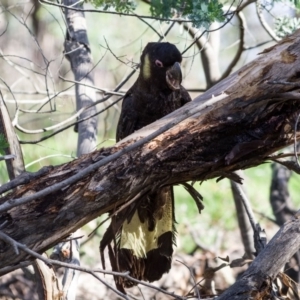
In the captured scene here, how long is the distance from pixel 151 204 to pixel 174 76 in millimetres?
601

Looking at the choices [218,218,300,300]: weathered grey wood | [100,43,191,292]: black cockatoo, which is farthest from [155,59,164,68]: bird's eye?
[218,218,300,300]: weathered grey wood

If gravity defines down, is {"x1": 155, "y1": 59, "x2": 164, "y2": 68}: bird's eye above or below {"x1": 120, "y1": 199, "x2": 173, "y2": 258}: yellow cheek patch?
above

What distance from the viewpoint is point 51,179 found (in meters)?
2.16

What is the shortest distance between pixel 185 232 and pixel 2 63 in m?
2.09

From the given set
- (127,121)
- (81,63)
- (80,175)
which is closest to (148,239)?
(127,121)

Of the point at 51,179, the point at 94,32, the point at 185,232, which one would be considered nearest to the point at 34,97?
the point at 94,32

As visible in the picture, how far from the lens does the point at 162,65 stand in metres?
2.96

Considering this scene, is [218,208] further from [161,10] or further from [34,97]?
[161,10]

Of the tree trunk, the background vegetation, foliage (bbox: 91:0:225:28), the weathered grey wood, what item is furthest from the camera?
the background vegetation

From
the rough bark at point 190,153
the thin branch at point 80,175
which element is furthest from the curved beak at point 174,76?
the thin branch at point 80,175

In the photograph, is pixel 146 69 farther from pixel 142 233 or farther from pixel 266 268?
pixel 266 268

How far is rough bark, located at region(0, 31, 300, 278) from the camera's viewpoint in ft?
6.95

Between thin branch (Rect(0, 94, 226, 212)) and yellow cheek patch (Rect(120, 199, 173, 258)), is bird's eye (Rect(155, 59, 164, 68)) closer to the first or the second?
yellow cheek patch (Rect(120, 199, 173, 258))

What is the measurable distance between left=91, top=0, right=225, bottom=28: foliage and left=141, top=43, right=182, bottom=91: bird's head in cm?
23
